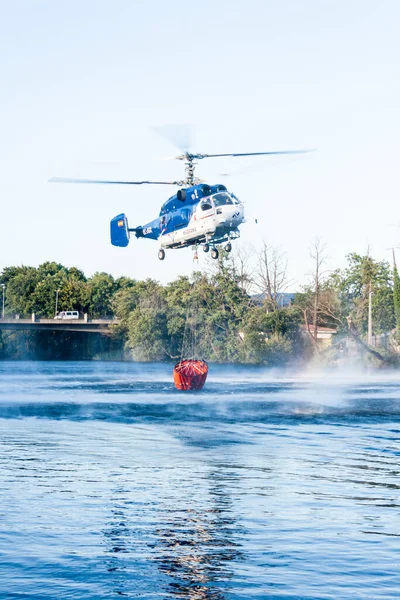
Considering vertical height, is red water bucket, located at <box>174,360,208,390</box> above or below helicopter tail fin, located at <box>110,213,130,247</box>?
below

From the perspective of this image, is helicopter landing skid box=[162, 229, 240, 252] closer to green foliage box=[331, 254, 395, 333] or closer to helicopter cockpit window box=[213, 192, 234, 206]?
helicopter cockpit window box=[213, 192, 234, 206]

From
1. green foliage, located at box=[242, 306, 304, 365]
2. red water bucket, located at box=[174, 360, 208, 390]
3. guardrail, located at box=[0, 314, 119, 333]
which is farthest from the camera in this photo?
guardrail, located at box=[0, 314, 119, 333]

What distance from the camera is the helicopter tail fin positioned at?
70.1 m

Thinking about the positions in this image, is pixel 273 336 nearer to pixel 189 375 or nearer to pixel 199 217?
pixel 189 375

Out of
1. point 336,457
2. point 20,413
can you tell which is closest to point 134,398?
point 20,413

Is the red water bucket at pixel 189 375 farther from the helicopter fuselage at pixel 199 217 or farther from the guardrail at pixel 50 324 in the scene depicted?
the guardrail at pixel 50 324

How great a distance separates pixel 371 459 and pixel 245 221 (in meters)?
22.4

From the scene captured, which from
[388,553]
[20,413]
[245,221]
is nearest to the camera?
[388,553]

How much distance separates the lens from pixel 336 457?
142ft

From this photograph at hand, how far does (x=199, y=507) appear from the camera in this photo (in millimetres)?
29906

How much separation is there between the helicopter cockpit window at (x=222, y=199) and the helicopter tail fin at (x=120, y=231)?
458 inches

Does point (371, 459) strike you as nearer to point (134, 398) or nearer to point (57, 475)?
point (57, 475)

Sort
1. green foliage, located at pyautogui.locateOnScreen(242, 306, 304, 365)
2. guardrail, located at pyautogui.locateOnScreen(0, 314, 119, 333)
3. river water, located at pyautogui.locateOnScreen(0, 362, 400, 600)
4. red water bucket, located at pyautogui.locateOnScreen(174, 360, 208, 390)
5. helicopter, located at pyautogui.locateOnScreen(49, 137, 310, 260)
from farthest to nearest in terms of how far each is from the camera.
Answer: guardrail, located at pyautogui.locateOnScreen(0, 314, 119, 333) < green foliage, located at pyautogui.locateOnScreen(242, 306, 304, 365) < red water bucket, located at pyautogui.locateOnScreen(174, 360, 208, 390) < helicopter, located at pyautogui.locateOnScreen(49, 137, 310, 260) < river water, located at pyautogui.locateOnScreen(0, 362, 400, 600)

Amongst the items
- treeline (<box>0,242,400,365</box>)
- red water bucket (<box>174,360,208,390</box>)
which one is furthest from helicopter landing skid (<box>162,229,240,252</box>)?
treeline (<box>0,242,400,365</box>)
